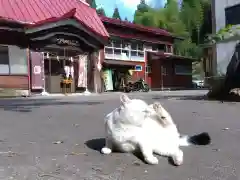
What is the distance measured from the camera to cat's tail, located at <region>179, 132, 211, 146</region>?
13.4ft

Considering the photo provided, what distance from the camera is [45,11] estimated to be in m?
20.8

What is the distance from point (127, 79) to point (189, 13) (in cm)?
2996

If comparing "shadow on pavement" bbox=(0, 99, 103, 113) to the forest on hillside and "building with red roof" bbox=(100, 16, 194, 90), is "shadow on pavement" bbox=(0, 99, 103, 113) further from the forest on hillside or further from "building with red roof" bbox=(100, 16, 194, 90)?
the forest on hillside

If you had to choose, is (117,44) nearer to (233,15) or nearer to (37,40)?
(37,40)

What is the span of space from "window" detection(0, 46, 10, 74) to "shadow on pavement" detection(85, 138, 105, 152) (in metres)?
15.2

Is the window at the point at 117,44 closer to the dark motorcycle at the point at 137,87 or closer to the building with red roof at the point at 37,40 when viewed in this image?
the dark motorcycle at the point at 137,87

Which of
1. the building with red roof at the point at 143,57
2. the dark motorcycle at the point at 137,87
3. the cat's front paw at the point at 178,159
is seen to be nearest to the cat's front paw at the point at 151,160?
the cat's front paw at the point at 178,159

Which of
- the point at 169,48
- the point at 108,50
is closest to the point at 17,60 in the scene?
the point at 108,50

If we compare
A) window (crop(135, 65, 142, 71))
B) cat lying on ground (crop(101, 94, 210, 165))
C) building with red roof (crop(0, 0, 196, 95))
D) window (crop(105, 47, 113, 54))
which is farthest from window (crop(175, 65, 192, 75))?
cat lying on ground (crop(101, 94, 210, 165))

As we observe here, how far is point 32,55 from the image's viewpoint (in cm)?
1922

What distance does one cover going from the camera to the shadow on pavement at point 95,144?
4032 millimetres

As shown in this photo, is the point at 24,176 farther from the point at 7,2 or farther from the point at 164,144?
the point at 7,2

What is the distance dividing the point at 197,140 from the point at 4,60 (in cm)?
1626

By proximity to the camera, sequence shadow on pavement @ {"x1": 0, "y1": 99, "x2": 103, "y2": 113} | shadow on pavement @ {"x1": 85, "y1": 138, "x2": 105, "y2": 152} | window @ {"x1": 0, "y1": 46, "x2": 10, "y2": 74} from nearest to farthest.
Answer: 1. shadow on pavement @ {"x1": 85, "y1": 138, "x2": 105, "y2": 152}
2. shadow on pavement @ {"x1": 0, "y1": 99, "x2": 103, "y2": 113}
3. window @ {"x1": 0, "y1": 46, "x2": 10, "y2": 74}
